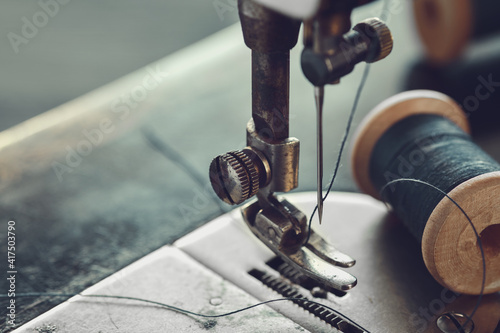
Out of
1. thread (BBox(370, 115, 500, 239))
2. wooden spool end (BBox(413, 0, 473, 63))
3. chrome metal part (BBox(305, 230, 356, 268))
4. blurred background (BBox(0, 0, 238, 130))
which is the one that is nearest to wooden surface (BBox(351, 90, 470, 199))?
thread (BBox(370, 115, 500, 239))

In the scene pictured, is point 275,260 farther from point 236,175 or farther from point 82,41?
point 82,41

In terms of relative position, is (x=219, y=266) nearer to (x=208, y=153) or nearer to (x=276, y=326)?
(x=276, y=326)

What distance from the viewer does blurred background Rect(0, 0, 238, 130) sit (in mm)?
2938

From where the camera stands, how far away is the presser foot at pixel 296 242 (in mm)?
886

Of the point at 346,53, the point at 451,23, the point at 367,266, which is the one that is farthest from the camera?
the point at 451,23

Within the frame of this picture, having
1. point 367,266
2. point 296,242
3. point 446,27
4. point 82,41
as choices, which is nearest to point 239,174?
point 296,242

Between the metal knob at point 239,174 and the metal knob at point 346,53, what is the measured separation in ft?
0.54

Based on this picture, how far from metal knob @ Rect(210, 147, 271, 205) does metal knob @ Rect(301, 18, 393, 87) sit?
164 millimetres

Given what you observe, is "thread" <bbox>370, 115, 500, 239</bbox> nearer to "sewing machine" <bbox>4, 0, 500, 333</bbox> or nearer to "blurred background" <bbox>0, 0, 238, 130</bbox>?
"sewing machine" <bbox>4, 0, 500, 333</bbox>

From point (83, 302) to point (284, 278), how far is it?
0.32m

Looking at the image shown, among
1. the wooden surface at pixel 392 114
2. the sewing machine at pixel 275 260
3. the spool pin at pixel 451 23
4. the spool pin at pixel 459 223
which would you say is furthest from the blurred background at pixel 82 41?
the spool pin at pixel 459 223

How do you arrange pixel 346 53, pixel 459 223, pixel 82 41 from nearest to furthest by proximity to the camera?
pixel 346 53 → pixel 459 223 → pixel 82 41

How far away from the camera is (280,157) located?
0.85m

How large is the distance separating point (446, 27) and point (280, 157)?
3.52 feet
